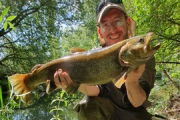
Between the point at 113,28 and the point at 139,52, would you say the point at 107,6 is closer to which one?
the point at 113,28

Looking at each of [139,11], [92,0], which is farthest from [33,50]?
[139,11]

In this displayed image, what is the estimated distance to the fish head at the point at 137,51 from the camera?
66.7 inches

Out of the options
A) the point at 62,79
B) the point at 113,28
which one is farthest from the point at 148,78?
the point at 62,79

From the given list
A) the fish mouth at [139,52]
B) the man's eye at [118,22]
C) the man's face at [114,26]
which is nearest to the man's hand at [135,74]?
the fish mouth at [139,52]

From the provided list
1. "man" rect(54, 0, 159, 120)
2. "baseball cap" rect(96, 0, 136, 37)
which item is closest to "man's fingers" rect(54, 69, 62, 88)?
"man" rect(54, 0, 159, 120)

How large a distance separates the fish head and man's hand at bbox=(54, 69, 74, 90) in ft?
1.78

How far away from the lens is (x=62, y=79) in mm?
2234

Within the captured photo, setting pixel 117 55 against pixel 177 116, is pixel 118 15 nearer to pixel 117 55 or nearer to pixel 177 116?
pixel 117 55

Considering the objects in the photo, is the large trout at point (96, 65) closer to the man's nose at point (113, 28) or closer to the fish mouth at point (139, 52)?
the fish mouth at point (139, 52)

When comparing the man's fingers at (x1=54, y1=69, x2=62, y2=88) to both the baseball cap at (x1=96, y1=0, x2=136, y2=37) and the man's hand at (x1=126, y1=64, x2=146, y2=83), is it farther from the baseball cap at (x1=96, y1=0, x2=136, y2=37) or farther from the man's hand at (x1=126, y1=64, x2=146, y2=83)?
the baseball cap at (x1=96, y1=0, x2=136, y2=37)

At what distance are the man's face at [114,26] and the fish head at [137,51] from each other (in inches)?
39.0

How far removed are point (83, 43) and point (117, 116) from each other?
22.2 meters

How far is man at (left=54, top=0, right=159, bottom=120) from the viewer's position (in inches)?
109

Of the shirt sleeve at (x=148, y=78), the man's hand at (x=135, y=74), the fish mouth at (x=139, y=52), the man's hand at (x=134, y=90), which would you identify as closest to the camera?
the fish mouth at (x=139, y=52)
